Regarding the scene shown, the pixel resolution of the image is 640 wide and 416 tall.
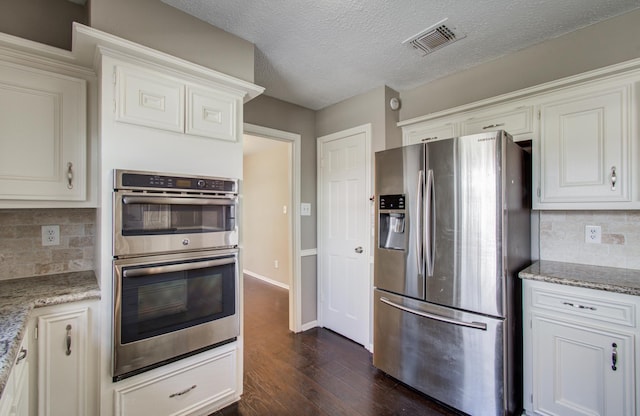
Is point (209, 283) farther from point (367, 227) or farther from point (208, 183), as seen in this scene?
point (367, 227)

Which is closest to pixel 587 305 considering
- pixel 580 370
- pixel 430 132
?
pixel 580 370

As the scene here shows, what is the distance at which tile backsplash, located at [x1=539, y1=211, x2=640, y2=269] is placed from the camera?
1.89 meters

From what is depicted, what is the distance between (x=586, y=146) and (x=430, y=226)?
1.12 meters

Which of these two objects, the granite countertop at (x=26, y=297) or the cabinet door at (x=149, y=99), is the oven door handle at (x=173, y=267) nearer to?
the granite countertop at (x=26, y=297)

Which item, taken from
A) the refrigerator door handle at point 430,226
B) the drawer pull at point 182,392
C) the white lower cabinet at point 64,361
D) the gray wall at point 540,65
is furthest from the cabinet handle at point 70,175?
the gray wall at point 540,65

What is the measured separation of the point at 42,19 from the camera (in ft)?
5.53

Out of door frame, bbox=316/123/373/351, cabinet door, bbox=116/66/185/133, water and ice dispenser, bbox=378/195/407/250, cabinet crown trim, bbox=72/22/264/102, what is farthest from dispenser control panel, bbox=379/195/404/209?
cabinet door, bbox=116/66/185/133

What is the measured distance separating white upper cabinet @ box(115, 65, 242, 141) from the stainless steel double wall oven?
323mm

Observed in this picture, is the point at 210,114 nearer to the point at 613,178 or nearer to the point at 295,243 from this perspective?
the point at 295,243

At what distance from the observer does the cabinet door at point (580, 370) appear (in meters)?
1.55

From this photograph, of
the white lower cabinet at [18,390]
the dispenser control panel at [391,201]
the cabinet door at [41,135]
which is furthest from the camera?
the dispenser control panel at [391,201]

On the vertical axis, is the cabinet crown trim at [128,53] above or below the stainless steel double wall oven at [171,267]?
above

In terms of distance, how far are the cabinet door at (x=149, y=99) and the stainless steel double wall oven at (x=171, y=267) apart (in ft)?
1.07

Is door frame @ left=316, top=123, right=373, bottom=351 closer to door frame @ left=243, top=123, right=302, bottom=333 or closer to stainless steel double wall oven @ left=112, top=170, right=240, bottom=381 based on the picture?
door frame @ left=243, top=123, right=302, bottom=333
